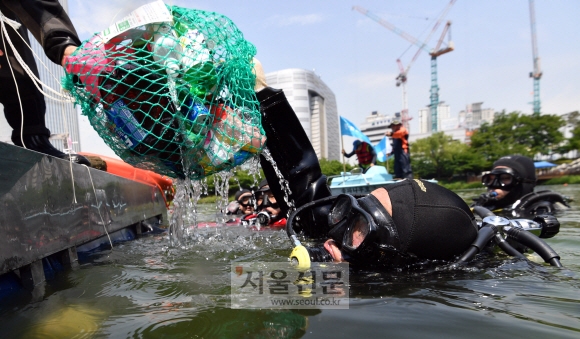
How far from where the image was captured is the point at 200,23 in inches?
87.7

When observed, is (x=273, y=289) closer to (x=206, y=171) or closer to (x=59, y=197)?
(x=206, y=171)

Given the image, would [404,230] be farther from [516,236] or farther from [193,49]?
[193,49]

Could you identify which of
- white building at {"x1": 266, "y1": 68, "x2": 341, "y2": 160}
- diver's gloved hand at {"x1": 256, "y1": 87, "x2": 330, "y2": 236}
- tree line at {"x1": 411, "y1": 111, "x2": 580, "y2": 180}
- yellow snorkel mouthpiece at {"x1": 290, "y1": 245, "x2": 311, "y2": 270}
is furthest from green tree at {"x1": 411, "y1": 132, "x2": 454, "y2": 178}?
yellow snorkel mouthpiece at {"x1": 290, "y1": 245, "x2": 311, "y2": 270}

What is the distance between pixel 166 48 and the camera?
6.62ft

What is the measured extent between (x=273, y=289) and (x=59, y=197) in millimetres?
1219

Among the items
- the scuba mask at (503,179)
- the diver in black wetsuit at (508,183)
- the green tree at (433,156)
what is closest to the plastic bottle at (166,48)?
the diver in black wetsuit at (508,183)

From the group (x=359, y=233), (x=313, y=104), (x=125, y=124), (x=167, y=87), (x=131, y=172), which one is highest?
(x=313, y=104)

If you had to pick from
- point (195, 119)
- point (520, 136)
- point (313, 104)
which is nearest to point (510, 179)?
point (195, 119)

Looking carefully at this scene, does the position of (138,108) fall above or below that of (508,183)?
above

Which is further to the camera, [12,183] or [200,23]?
[200,23]

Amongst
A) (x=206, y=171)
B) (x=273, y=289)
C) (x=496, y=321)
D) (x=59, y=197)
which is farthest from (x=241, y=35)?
(x=496, y=321)

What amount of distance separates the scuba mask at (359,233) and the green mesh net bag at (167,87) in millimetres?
697

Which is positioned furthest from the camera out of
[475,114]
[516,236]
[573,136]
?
[475,114]
